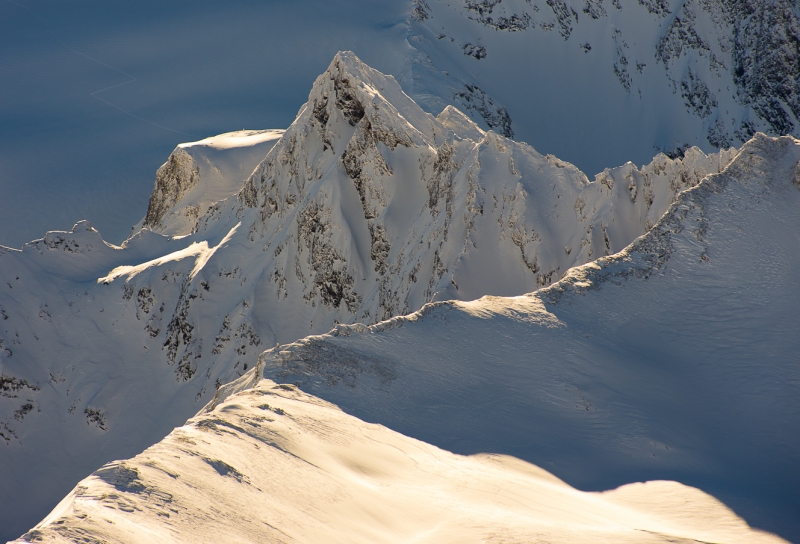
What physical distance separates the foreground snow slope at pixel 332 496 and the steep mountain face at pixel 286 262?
16.1 meters

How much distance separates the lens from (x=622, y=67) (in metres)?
89.6

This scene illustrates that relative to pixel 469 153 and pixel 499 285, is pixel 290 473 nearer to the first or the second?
pixel 499 285

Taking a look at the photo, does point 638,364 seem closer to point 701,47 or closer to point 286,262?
point 286,262

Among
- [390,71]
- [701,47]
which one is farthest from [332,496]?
[701,47]

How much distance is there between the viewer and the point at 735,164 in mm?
25641

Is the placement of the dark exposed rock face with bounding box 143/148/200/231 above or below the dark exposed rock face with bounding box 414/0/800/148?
below

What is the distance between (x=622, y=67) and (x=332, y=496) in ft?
274

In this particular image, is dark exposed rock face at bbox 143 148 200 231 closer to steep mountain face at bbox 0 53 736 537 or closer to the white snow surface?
steep mountain face at bbox 0 53 736 537

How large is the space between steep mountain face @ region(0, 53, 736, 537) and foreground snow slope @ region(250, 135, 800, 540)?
9214mm

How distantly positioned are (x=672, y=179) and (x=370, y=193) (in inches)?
601

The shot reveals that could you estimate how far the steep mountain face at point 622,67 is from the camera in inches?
3236

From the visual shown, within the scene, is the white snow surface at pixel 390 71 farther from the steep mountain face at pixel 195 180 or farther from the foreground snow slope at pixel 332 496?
the foreground snow slope at pixel 332 496

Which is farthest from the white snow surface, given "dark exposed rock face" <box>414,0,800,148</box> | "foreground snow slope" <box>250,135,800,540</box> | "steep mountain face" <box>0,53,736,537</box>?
"foreground snow slope" <box>250,135,800,540</box>

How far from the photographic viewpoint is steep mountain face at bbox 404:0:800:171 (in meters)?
82.2
